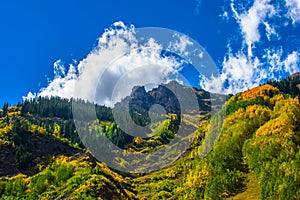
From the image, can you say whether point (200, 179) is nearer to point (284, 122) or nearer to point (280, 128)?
point (280, 128)

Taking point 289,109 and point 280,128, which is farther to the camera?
point 289,109

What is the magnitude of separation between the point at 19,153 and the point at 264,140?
116 metres

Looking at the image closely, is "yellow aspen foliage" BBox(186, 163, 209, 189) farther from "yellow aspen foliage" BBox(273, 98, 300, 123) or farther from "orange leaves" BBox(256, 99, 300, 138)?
"yellow aspen foliage" BBox(273, 98, 300, 123)

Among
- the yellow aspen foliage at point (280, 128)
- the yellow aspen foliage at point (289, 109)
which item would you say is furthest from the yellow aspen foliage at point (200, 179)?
the yellow aspen foliage at point (289, 109)

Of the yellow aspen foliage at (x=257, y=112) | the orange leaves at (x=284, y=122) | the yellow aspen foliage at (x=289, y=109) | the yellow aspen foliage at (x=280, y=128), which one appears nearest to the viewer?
the yellow aspen foliage at (x=280, y=128)

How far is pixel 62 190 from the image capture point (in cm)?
13512

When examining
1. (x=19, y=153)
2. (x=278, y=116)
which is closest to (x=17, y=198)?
(x=19, y=153)

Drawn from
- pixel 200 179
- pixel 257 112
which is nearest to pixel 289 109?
pixel 257 112

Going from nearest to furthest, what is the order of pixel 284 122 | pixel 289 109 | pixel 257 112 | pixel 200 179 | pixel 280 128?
pixel 200 179 → pixel 280 128 → pixel 284 122 → pixel 289 109 → pixel 257 112

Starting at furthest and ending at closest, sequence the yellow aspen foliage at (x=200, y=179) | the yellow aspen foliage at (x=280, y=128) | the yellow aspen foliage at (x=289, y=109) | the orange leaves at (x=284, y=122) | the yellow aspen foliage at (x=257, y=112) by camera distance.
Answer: the yellow aspen foliage at (x=257, y=112), the yellow aspen foliage at (x=289, y=109), the orange leaves at (x=284, y=122), the yellow aspen foliage at (x=280, y=128), the yellow aspen foliage at (x=200, y=179)

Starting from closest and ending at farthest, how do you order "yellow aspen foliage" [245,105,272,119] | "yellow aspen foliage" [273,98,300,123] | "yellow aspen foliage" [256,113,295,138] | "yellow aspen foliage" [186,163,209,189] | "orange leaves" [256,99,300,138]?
"yellow aspen foliage" [186,163,209,189], "yellow aspen foliage" [256,113,295,138], "orange leaves" [256,99,300,138], "yellow aspen foliage" [273,98,300,123], "yellow aspen foliage" [245,105,272,119]

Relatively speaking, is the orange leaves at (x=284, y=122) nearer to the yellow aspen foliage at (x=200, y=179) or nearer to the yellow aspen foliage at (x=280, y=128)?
the yellow aspen foliage at (x=280, y=128)

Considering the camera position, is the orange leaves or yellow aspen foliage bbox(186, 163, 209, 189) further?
the orange leaves

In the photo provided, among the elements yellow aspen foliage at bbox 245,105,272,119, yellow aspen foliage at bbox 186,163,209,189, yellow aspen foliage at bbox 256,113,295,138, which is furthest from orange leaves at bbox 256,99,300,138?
yellow aspen foliage at bbox 186,163,209,189
